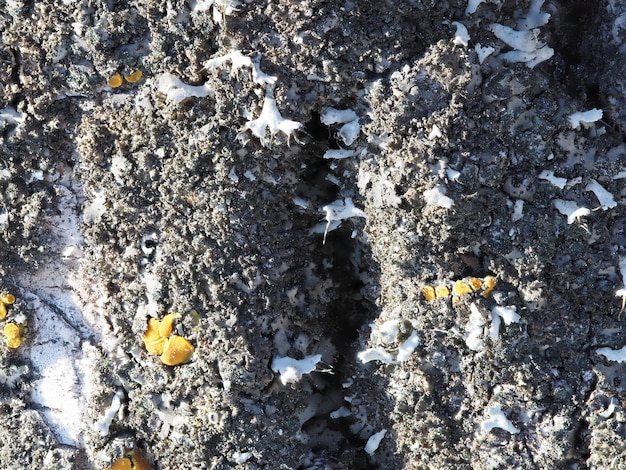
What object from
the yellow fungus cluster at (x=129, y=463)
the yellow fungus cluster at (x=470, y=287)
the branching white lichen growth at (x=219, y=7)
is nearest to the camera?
the branching white lichen growth at (x=219, y=7)

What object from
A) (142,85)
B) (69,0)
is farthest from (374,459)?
(69,0)

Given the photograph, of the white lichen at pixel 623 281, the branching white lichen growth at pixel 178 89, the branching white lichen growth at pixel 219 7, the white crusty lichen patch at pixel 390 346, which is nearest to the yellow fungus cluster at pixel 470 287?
the white crusty lichen patch at pixel 390 346

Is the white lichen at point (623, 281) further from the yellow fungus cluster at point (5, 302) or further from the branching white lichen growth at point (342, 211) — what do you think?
the yellow fungus cluster at point (5, 302)

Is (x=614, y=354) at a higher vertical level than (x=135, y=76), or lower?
lower

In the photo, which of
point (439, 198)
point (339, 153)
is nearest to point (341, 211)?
point (339, 153)

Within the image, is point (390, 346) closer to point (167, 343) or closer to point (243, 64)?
point (167, 343)

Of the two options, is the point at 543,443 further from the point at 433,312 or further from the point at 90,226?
the point at 90,226
